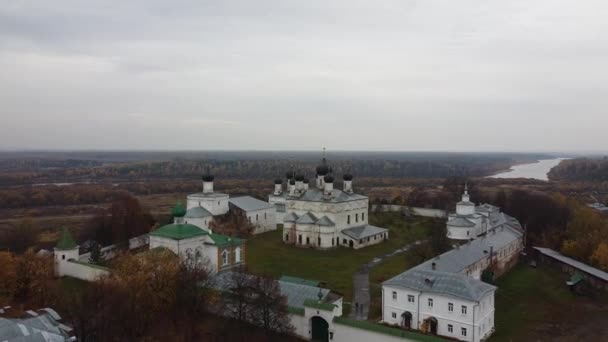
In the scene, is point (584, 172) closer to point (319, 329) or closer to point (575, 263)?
point (575, 263)

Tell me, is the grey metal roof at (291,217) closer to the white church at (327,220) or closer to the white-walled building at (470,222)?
the white church at (327,220)

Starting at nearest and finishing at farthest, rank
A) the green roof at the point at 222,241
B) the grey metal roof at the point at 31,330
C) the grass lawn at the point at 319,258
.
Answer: the grey metal roof at the point at 31,330, the green roof at the point at 222,241, the grass lawn at the point at 319,258

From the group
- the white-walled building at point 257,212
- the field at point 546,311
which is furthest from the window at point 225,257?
the field at point 546,311

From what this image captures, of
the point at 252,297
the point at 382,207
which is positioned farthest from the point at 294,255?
the point at 382,207

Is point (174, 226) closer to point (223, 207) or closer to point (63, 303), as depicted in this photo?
point (63, 303)

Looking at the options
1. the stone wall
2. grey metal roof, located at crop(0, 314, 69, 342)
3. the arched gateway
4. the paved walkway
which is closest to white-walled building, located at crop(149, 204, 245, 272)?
the paved walkway

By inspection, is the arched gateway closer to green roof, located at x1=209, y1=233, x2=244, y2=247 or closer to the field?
the field
